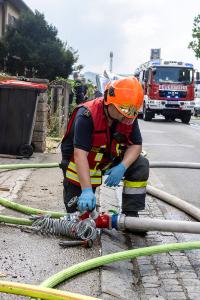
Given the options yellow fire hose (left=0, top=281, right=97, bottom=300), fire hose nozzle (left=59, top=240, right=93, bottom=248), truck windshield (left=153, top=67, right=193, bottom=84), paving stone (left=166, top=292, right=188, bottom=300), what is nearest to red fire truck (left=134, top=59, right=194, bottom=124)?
truck windshield (left=153, top=67, right=193, bottom=84)

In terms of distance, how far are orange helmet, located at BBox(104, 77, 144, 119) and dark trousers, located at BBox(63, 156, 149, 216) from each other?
1.72 ft

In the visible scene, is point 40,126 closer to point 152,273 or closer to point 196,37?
point 152,273

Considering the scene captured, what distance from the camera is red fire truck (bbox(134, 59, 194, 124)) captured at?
23328 millimetres

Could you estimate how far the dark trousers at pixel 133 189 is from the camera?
429 centimetres

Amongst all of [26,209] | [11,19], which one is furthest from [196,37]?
[26,209]

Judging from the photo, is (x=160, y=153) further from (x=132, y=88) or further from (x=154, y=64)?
(x=154, y=64)

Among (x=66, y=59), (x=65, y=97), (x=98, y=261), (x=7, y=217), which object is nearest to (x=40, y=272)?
(x=98, y=261)

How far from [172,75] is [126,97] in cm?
1996

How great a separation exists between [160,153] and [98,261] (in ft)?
24.8

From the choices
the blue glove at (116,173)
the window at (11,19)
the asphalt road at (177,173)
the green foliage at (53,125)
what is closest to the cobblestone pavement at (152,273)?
the blue glove at (116,173)

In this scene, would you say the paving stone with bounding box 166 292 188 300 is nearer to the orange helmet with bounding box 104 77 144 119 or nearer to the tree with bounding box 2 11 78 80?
the orange helmet with bounding box 104 77 144 119

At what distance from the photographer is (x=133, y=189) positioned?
14.1ft

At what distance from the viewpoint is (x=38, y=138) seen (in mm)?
8773

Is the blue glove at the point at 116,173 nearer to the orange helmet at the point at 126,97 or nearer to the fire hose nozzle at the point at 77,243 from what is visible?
the orange helmet at the point at 126,97
